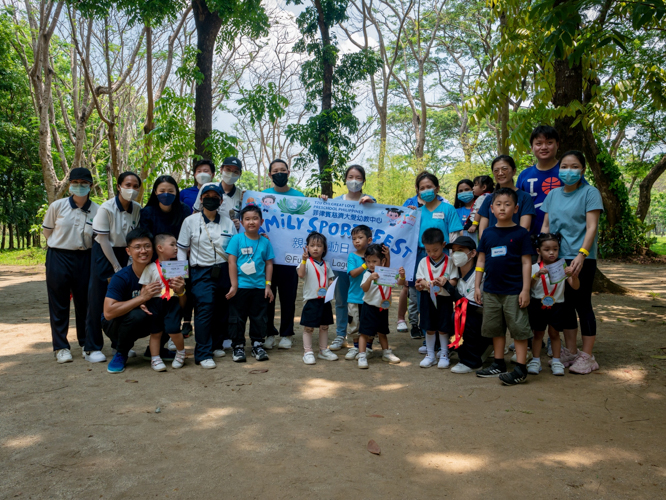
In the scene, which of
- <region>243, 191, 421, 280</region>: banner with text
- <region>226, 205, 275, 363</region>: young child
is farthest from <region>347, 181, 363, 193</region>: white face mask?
<region>226, 205, 275, 363</region>: young child

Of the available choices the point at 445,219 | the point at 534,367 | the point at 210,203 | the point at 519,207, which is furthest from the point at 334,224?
the point at 534,367

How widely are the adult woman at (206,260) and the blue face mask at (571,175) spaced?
318cm

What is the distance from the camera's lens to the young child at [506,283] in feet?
13.2

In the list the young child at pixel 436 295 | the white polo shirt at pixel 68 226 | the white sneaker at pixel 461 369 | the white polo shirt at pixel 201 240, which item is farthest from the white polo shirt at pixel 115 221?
the white sneaker at pixel 461 369

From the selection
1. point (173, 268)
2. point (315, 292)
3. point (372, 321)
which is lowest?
point (372, 321)

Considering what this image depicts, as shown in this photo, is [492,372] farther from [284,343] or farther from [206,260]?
[206,260]

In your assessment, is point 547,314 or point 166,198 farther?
point 166,198

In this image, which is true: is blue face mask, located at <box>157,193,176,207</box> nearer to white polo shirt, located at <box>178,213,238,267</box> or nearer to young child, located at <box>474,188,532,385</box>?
white polo shirt, located at <box>178,213,238,267</box>

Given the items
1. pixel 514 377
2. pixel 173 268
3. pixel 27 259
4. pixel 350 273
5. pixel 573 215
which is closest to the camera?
pixel 514 377

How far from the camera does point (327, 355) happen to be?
4789 millimetres

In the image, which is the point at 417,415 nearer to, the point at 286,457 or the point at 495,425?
the point at 495,425

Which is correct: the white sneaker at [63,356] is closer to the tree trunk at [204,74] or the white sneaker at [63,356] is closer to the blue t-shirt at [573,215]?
the blue t-shirt at [573,215]

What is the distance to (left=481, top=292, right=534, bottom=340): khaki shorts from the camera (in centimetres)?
403

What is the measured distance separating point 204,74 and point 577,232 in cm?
717
